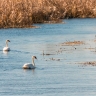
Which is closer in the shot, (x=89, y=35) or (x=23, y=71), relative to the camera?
(x=23, y=71)

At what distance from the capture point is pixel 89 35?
104 feet

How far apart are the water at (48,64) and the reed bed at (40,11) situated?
147 centimetres

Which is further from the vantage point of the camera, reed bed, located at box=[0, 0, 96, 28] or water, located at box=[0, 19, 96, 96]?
reed bed, located at box=[0, 0, 96, 28]

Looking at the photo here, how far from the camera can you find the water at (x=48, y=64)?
16.8m

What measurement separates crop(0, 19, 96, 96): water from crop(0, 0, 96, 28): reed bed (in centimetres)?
147

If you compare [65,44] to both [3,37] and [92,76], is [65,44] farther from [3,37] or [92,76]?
[92,76]

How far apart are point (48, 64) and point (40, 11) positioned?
1866 centimetres

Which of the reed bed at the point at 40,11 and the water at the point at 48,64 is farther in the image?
the reed bed at the point at 40,11

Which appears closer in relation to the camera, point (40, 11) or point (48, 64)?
point (48, 64)

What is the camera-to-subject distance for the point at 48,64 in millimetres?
21156

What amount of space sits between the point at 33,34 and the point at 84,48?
7422 millimetres

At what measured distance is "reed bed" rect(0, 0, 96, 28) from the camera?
3522 centimetres

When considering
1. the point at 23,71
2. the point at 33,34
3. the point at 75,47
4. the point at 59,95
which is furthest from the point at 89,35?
the point at 59,95

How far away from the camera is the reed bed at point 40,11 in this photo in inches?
1387
